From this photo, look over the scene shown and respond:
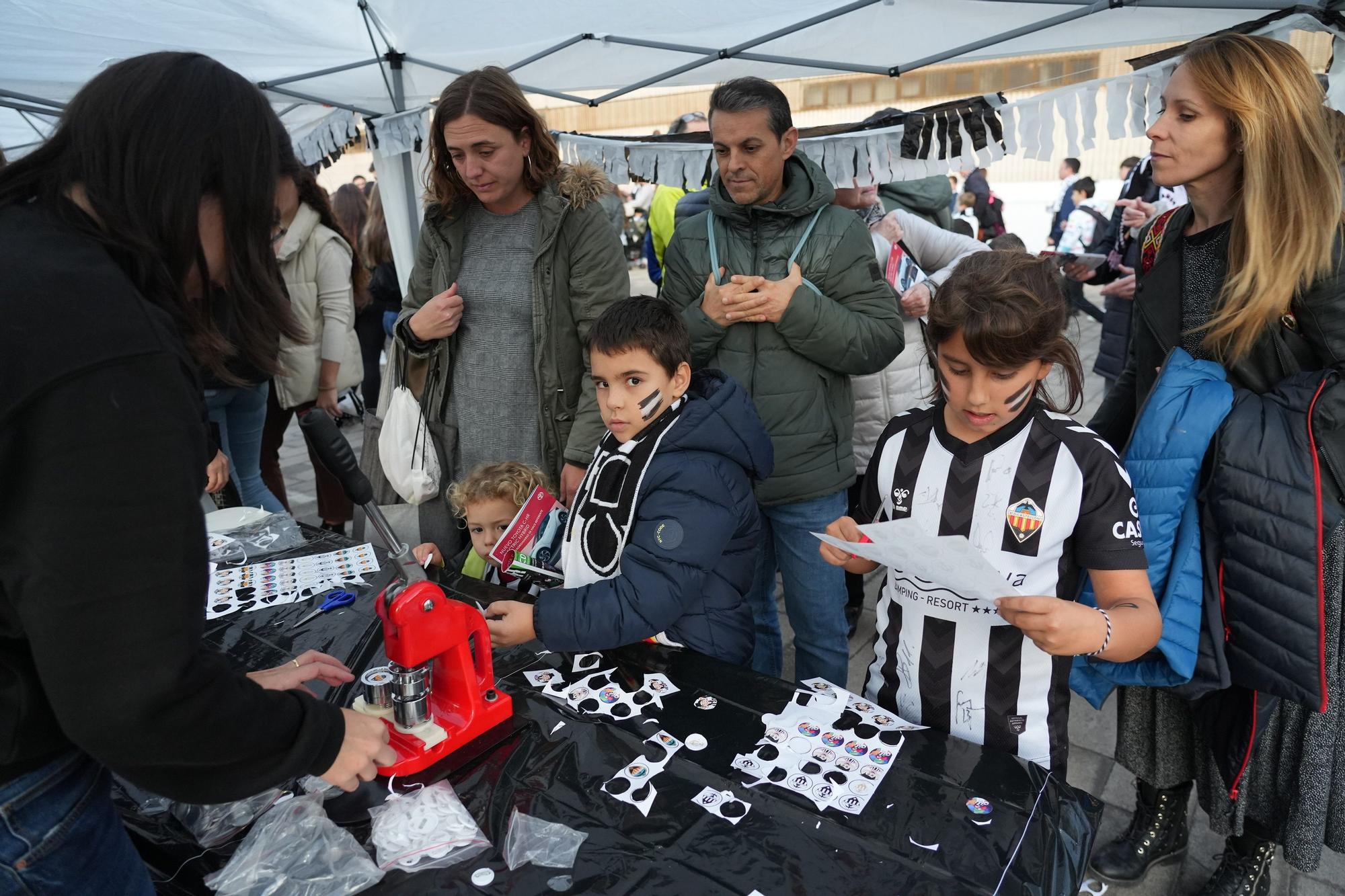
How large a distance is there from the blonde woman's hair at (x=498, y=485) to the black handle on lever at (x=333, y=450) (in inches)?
40.5

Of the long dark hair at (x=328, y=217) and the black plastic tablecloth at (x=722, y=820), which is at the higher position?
the long dark hair at (x=328, y=217)

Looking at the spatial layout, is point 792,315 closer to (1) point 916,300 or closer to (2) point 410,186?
(1) point 916,300

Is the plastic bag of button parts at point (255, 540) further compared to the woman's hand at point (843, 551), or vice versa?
the plastic bag of button parts at point (255, 540)

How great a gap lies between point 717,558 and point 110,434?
107 cm

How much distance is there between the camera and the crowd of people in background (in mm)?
Answer: 722

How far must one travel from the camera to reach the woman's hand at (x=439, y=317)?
2354mm

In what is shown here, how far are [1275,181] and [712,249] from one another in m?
1.22

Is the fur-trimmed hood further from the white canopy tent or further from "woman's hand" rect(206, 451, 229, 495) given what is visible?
"woman's hand" rect(206, 451, 229, 495)

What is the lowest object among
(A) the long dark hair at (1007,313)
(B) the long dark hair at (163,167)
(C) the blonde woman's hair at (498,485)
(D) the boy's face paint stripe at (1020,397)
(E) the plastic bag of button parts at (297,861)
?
(E) the plastic bag of button parts at (297,861)

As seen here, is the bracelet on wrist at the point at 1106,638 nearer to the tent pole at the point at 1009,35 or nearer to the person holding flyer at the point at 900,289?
the person holding flyer at the point at 900,289

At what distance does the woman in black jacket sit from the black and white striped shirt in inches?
38.7

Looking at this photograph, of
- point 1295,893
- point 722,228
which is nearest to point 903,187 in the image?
point 722,228

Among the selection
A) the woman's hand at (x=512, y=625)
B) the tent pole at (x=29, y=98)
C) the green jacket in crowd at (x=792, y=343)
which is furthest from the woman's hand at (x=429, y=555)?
the tent pole at (x=29, y=98)

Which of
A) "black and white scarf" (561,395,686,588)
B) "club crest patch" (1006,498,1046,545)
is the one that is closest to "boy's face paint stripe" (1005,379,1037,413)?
"club crest patch" (1006,498,1046,545)
